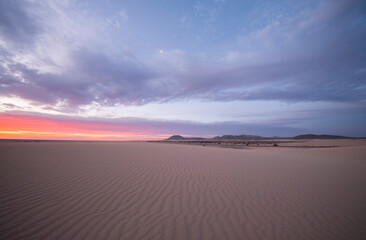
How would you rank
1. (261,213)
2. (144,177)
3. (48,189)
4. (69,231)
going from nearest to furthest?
(69,231), (261,213), (48,189), (144,177)

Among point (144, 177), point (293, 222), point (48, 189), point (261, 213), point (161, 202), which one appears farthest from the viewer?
point (144, 177)

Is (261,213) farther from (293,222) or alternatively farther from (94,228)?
(94,228)

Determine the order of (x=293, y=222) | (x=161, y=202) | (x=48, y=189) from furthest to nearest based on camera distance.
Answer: (x=48, y=189) < (x=161, y=202) < (x=293, y=222)

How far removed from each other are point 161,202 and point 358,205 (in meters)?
5.22

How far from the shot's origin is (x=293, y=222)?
3688 millimetres

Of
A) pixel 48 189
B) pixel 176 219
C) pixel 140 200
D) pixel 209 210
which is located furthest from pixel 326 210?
pixel 48 189

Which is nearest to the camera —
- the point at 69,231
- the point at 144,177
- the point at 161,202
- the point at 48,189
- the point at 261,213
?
the point at 69,231

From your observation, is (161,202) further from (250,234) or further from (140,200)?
(250,234)

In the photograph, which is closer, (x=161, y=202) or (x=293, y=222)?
(x=293, y=222)

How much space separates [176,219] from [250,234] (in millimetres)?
1473

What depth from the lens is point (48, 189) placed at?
5336 millimetres

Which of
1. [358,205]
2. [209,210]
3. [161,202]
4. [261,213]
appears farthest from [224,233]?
[358,205]

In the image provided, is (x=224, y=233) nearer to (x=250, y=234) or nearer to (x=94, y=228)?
(x=250, y=234)

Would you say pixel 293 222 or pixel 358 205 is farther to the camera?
pixel 358 205
